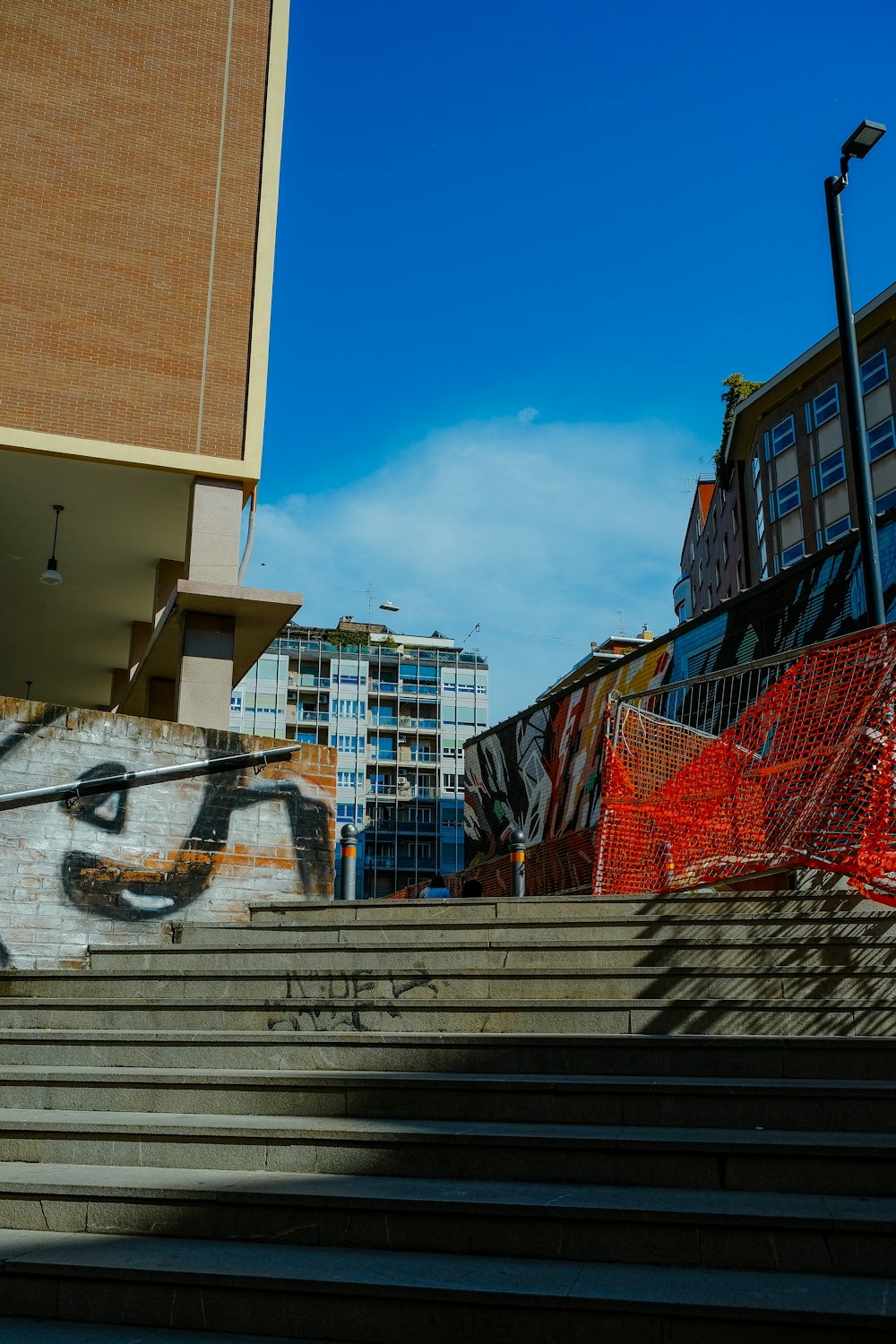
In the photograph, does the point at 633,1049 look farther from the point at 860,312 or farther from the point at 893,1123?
the point at 860,312

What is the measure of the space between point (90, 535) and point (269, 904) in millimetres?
9660

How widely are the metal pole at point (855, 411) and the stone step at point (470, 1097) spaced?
5.50m

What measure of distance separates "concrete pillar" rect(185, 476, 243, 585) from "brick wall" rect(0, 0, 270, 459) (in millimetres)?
443

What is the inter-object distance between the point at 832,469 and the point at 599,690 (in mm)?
16101

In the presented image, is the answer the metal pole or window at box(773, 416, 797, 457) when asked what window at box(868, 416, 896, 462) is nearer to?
window at box(773, 416, 797, 457)

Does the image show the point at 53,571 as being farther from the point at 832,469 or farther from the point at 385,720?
the point at 385,720

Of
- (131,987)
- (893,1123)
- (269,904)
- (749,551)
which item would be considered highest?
(749,551)

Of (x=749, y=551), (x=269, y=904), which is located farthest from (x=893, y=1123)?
(x=749, y=551)

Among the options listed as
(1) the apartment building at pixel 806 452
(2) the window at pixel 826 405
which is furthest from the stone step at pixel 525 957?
(2) the window at pixel 826 405

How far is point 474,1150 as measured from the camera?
4.14m

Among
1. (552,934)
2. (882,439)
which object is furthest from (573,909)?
(882,439)

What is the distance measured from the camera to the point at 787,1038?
14.9 ft

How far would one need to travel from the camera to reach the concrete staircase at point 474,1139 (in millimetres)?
→ 3422

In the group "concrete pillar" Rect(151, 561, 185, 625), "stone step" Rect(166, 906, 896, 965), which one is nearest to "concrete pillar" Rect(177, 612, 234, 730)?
"concrete pillar" Rect(151, 561, 185, 625)
